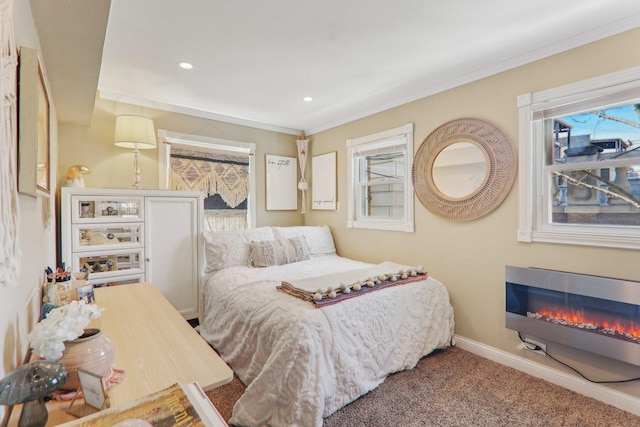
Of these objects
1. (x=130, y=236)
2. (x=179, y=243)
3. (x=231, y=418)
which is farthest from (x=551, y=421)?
(x=130, y=236)

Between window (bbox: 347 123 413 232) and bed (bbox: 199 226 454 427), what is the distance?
763 mm

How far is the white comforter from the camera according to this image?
5.73ft

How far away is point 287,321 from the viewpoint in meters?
1.88

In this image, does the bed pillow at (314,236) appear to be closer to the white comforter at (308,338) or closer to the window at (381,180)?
the window at (381,180)

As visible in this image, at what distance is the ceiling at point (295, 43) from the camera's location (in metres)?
1.76

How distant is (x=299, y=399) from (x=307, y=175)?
10.7 ft

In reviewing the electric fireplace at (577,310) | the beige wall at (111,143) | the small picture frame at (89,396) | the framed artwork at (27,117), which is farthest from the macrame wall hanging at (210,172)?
the electric fireplace at (577,310)

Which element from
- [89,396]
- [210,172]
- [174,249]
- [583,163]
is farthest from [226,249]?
[583,163]

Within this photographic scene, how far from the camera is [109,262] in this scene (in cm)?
274

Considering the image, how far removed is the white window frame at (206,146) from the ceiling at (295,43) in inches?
19.0

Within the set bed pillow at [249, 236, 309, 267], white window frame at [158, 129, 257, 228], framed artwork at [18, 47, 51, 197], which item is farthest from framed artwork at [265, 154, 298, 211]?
framed artwork at [18, 47, 51, 197]

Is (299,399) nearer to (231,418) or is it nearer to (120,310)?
(231,418)

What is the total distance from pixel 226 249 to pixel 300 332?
166 cm

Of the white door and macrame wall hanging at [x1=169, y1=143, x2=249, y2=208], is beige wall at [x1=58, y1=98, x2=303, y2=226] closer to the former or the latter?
macrame wall hanging at [x1=169, y1=143, x2=249, y2=208]
